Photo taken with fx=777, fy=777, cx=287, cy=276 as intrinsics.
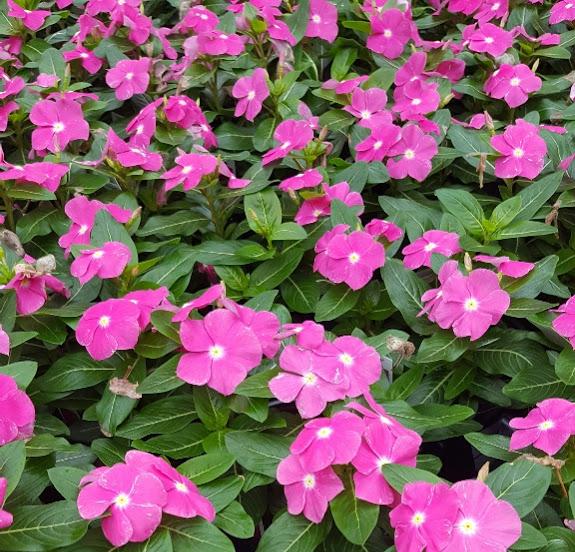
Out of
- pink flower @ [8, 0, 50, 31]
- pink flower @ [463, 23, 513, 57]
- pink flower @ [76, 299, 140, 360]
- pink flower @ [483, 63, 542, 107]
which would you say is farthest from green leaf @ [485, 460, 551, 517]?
pink flower @ [8, 0, 50, 31]

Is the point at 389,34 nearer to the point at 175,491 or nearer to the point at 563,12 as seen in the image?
the point at 563,12

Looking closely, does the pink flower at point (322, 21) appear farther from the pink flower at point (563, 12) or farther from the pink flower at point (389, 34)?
the pink flower at point (563, 12)

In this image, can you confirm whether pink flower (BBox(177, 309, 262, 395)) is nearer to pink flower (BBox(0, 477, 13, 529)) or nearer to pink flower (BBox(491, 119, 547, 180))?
pink flower (BBox(0, 477, 13, 529))

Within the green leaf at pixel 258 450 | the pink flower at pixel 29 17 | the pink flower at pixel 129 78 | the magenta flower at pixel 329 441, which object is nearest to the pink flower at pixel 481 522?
the magenta flower at pixel 329 441

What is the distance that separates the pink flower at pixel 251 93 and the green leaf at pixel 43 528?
1.18m

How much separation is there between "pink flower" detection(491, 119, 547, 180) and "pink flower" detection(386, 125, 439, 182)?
0.14m

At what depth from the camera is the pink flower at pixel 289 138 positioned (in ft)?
5.70

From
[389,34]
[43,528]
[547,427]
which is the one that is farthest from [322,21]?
[43,528]

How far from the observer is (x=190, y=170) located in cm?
163

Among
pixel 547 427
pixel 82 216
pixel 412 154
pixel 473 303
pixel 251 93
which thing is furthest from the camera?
pixel 251 93

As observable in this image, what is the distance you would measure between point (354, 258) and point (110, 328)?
48 cm

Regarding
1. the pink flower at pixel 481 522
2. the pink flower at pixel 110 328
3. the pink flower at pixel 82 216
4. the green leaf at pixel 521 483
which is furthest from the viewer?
the pink flower at pixel 82 216

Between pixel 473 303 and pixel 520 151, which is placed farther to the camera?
pixel 520 151

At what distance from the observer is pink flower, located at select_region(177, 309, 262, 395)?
1.19 m
